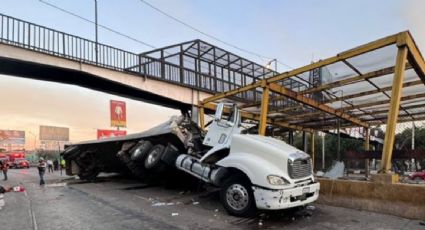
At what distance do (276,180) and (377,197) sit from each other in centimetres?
253

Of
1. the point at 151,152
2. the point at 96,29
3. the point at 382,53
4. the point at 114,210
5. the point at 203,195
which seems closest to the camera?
the point at 114,210

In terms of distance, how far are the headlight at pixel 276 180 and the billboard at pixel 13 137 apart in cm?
7971

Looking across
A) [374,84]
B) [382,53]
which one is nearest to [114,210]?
[382,53]

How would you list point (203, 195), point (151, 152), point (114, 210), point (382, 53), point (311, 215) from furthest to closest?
point (151, 152) < point (203, 195) < point (382, 53) < point (114, 210) < point (311, 215)

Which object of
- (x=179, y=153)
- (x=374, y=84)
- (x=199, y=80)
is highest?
(x=199, y=80)

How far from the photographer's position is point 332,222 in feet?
23.6

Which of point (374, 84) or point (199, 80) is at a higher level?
point (199, 80)

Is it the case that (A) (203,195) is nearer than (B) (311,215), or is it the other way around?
(B) (311,215)

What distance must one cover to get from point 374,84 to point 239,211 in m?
6.89

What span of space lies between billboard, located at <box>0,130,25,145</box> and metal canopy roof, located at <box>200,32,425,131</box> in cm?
7218

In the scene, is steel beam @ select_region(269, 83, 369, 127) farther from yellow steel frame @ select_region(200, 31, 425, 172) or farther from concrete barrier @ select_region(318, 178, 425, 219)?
concrete barrier @ select_region(318, 178, 425, 219)

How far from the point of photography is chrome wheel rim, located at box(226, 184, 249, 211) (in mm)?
7441

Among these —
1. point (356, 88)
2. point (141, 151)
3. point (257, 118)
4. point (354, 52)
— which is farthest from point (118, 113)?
point (354, 52)

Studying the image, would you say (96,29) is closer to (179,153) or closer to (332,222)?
(179,153)
